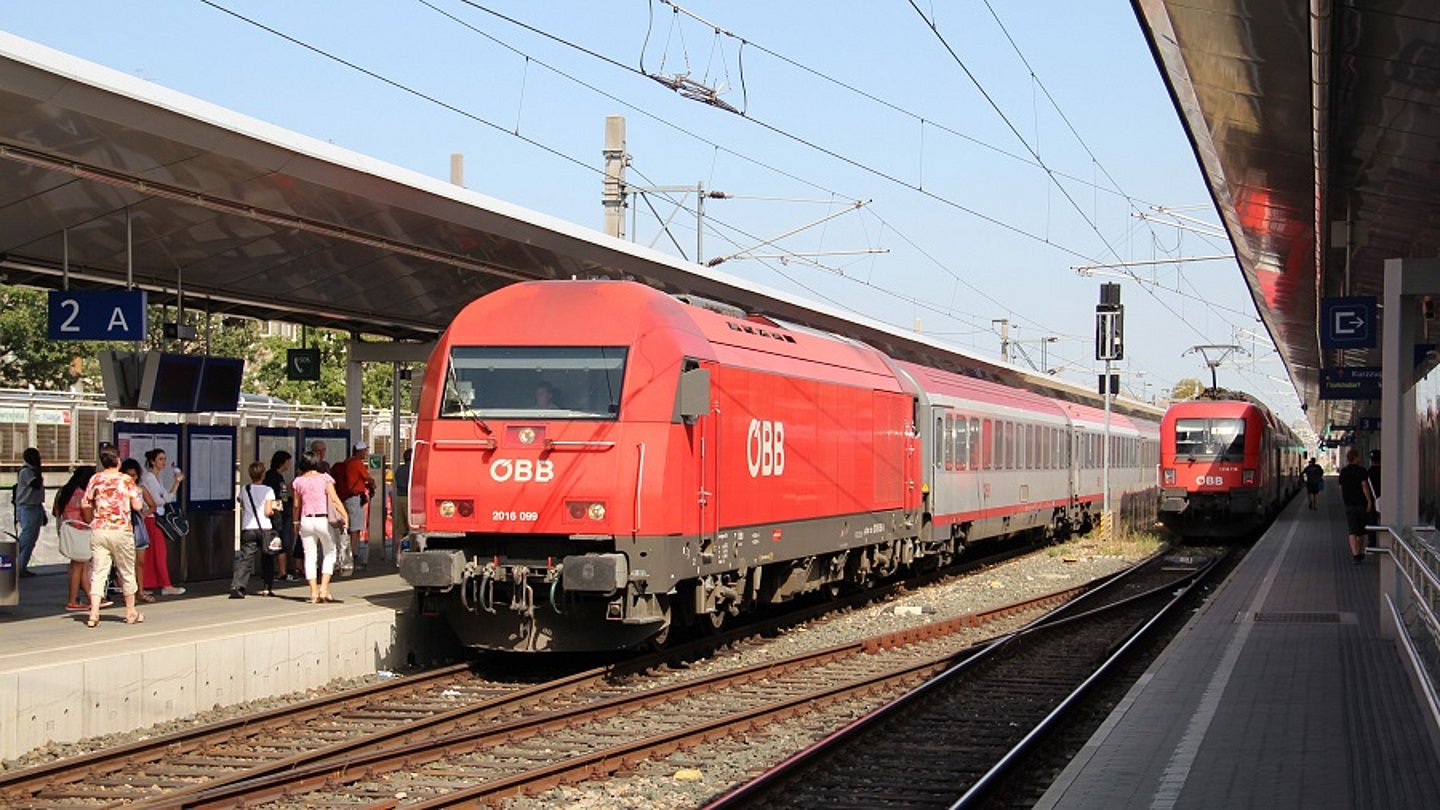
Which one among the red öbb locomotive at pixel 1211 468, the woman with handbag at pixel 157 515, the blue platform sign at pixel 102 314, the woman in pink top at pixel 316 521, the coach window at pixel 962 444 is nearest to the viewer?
the blue platform sign at pixel 102 314

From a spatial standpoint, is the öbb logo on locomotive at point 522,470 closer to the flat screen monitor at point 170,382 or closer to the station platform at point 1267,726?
the station platform at point 1267,726

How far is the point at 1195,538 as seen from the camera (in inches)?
1473

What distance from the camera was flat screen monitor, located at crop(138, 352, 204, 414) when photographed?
16.6 metres

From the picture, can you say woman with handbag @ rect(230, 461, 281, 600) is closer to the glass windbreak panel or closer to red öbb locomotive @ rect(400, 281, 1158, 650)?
red öbb locomotive @ rect(400, 281, 1158, 650)

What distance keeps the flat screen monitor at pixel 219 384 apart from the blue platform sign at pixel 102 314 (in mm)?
2080

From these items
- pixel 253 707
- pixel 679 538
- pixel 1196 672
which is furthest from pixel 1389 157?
pixel 253 707

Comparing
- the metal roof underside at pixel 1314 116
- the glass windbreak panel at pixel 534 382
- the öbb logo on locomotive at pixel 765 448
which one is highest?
the metal roof underside at pixel 1314 116

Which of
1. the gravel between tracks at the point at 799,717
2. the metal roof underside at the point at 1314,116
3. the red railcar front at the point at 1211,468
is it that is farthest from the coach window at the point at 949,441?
the red railcar front at the point at 1211,468

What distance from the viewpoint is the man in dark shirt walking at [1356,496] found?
2258cm

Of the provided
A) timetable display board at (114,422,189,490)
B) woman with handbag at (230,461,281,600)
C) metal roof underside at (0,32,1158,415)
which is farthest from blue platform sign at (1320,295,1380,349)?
timetable display board at (114,422,189,490)

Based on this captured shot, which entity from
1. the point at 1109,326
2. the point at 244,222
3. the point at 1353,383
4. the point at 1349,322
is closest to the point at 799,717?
the point at 244,222

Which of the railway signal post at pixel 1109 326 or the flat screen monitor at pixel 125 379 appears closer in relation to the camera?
the flat screen monitor at pixel 125 379

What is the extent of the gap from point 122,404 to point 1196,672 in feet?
36.3

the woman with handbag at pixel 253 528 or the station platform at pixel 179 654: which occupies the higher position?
the woman with handbag at pixel 253 528
